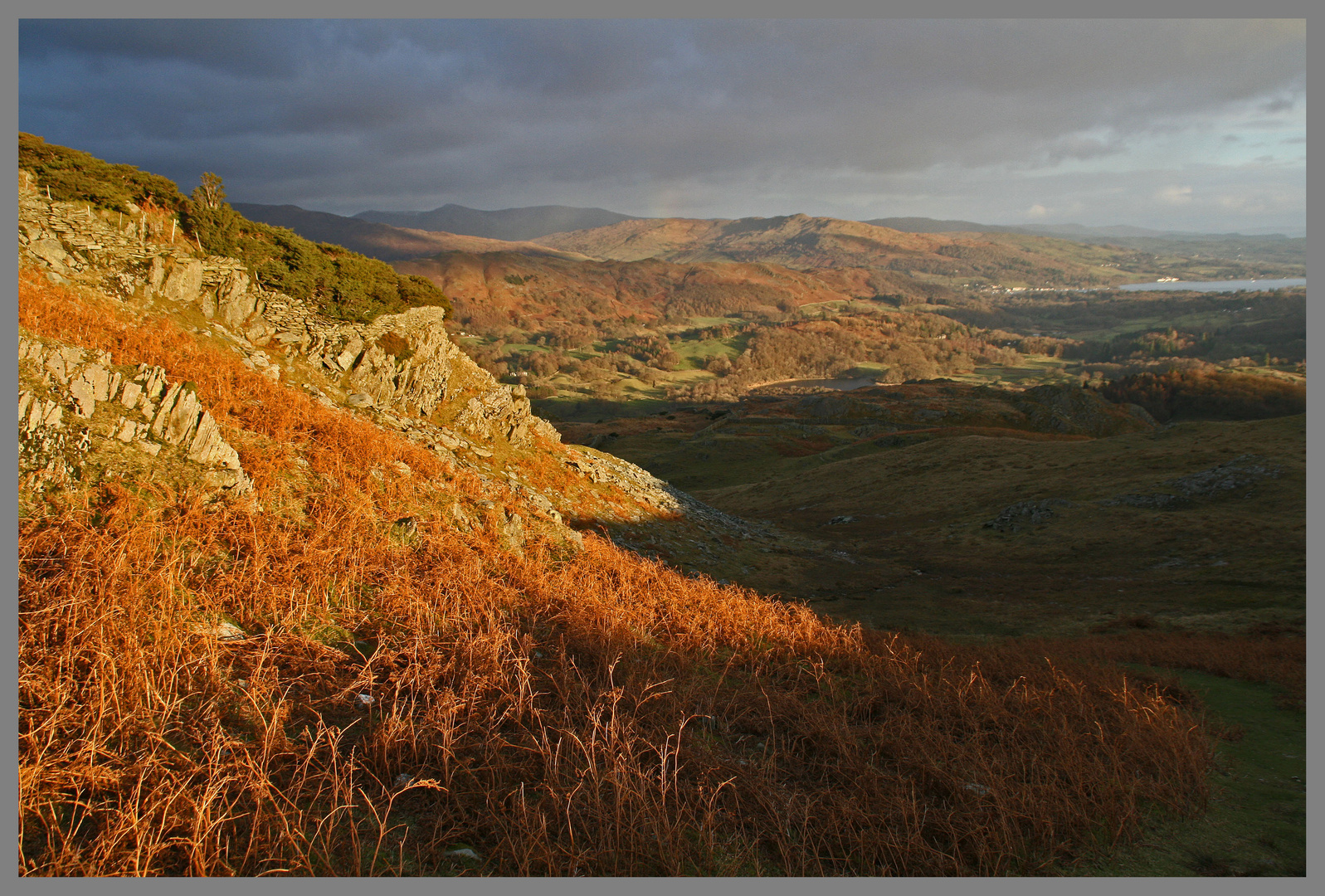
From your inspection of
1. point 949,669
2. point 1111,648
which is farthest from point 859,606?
point 949,669

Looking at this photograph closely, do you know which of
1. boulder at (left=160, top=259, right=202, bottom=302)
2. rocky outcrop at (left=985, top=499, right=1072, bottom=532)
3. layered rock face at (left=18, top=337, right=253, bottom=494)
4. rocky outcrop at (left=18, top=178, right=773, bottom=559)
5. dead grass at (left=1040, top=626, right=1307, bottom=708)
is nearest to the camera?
layered rock face at (left=18, top=337, right=253, bottom=494)

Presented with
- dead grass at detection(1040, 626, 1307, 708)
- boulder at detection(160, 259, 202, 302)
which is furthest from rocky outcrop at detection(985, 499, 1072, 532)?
boulder at detection(160, 259, 202, 302)

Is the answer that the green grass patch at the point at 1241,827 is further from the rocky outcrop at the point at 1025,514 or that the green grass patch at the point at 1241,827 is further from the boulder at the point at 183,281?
the boulder at the point at 183,281

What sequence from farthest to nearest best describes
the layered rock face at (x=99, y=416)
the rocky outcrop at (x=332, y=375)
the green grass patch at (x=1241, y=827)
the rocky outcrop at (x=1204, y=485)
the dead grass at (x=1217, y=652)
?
the rocky outcrop at (x=1204, y=485)
the dead grass at (x=1217, y=652)
the rocky outcrop at (x=332, y=375)
the layered rock face at (x=99, y=416)
the green grass patch at (x=1241, y=827)

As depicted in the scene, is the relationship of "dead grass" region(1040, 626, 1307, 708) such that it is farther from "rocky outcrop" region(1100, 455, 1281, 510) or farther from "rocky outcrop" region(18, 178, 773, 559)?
"rocky outcrop" region(1100, 455, 1281, 510)

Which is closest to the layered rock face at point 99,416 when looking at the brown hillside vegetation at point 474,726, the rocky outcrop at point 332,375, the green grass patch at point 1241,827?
the rocky outcrop at point 332,375

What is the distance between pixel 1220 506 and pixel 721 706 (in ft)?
110

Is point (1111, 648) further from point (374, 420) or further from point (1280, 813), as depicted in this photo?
point (374, 420)

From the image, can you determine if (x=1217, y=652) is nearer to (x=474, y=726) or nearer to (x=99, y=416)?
(x=474, y=726)

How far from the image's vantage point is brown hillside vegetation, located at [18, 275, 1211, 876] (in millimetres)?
4586

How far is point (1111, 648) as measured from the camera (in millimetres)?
13594

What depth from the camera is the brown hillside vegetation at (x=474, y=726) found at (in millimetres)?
4586

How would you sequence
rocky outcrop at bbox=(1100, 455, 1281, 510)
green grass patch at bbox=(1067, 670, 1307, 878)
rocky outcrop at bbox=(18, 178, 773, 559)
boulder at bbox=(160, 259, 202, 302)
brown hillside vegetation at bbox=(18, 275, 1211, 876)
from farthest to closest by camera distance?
rocky outcrop at bbox=(1100, 455, 1281, 510) → boulder at bbox=(160, 259, 202, 302) → rocky outcrop at bbox=(18, 178, 773, 559) → green grass patch at bbox=(1067, 670, 1307, 878) → brown hillside vegetation at bbox=(18, 275, 1211, 876)

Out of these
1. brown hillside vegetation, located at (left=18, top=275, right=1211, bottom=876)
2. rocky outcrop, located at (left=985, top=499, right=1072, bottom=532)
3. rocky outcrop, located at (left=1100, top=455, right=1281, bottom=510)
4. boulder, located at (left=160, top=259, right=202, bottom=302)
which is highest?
boulder, located at (left=160, top=259, right=202, bottom=302)
